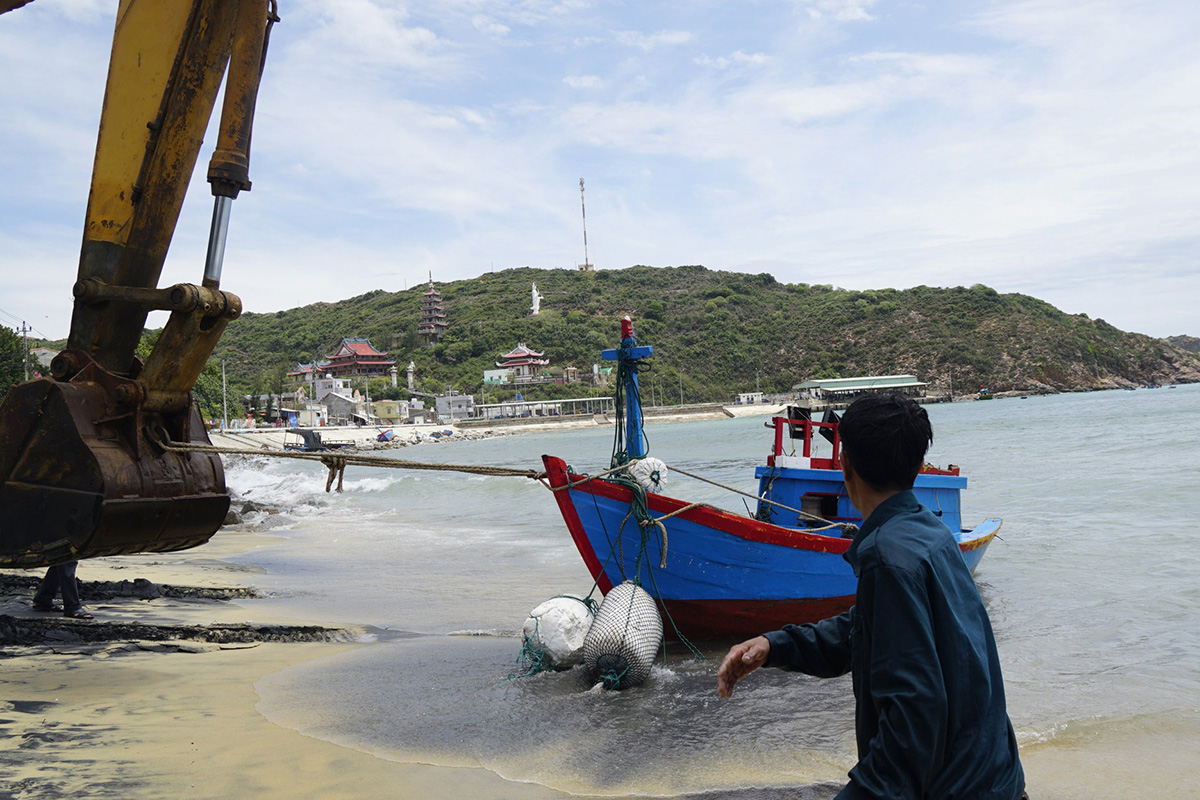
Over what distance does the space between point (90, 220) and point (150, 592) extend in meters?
6.74

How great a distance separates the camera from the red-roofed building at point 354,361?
113 m

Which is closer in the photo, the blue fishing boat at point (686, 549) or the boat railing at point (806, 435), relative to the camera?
the blue fishing boat at point (686, 549)

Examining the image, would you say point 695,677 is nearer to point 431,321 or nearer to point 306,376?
point 306,376

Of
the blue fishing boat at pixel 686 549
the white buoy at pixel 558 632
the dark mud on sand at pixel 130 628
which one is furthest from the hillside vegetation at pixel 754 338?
the white buoy at pixel 558 632

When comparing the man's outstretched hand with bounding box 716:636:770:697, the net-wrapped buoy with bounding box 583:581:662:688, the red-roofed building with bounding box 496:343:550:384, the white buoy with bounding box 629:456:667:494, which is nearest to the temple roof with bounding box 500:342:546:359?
the red-roofed building with bounding box 496:343:550:384

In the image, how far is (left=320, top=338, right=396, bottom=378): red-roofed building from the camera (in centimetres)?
11256

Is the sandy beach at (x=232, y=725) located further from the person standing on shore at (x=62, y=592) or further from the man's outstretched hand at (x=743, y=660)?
the man's outstretched hand at (x=743, y=660)

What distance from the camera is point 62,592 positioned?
7922mm

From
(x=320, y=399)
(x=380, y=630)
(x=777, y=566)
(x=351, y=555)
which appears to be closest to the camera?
(x=777, y=566)

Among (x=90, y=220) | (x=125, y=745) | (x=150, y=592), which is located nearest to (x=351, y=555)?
(x=150, y=592)

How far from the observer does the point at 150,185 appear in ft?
14.9

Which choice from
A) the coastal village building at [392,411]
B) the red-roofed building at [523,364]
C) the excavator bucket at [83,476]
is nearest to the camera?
the excavator bucket at [83,476]

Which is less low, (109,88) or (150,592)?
(109,88)

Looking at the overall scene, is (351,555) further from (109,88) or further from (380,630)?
(109,88)
